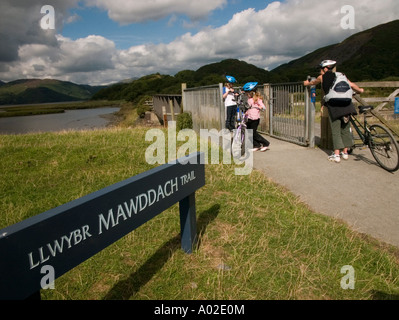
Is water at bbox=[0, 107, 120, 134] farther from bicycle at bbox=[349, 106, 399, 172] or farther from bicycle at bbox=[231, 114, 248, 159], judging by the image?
bicycle at bbox=[349, 106, 399, 172]

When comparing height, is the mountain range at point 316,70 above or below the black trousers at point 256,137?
above

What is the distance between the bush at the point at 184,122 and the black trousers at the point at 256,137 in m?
5.47

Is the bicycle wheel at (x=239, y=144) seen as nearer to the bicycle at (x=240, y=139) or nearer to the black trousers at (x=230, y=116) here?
the bicycle at (x=240, y=139)

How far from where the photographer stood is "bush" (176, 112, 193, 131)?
13.7 meters

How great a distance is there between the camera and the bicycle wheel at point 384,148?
19.0 ft

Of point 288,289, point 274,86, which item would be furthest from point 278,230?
point 274,86

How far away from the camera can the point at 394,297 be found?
2.68 metres

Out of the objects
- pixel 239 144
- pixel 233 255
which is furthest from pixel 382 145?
pixel 233 255

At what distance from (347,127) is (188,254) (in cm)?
481

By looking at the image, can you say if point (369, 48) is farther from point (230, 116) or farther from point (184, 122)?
point (230, 116)

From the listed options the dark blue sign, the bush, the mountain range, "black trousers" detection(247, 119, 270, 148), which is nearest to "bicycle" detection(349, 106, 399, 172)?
"black trousers" detection(247, 119, 270, 148)

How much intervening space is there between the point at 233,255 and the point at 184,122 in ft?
34.9

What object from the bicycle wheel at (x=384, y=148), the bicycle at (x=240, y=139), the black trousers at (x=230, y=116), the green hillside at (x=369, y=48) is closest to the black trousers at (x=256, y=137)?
the bicycle at (x=240, y=139)

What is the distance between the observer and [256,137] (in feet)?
26.5
